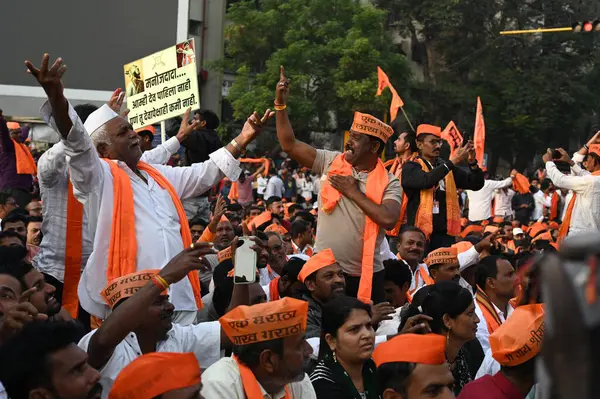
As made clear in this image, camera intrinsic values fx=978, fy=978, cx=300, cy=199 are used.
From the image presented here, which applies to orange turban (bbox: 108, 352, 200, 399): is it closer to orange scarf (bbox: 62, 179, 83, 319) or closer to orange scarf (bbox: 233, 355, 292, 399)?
orange scarf (bbox: 233, 355, 292, 399)

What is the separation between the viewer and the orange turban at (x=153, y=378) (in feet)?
10.7

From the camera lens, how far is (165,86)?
10.1m

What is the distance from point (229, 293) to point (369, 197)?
109 centimetres

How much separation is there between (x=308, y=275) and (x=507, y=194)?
16502mm

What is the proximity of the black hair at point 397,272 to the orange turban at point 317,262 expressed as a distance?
0.86 meters

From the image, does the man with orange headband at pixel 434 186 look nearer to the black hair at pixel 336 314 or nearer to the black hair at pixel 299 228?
the black hair at pixel 299 228

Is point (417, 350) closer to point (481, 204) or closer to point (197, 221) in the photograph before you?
point (197, 221)

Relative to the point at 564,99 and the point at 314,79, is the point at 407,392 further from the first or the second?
the point at 564,99

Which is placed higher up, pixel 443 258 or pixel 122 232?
pixel 122 232

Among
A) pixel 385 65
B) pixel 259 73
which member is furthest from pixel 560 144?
pixel 259 73

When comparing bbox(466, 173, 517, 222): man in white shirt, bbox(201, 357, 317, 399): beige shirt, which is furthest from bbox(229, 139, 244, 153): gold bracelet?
bbox(466, 173, 517, 222): man in white shirt

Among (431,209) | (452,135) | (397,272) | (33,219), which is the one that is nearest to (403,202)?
(431,209)

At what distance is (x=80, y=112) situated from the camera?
6.78m

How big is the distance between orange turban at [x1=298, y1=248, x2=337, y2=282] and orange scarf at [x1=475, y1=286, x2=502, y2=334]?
1.23 m
